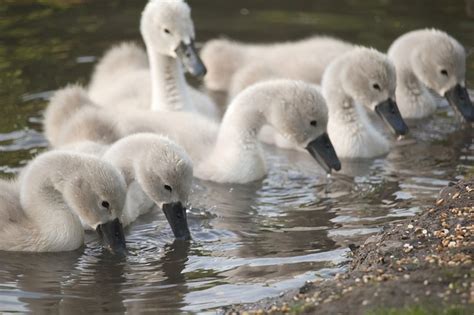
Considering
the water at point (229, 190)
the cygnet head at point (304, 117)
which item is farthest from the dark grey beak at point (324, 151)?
the water at point (229, 190)

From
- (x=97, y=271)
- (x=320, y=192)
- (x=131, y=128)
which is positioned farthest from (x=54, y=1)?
(x=97, y=271)

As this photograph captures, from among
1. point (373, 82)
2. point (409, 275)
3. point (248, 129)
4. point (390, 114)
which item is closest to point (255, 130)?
point (248, 129)

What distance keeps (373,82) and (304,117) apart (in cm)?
114

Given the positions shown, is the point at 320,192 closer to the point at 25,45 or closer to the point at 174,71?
the point at 174,71

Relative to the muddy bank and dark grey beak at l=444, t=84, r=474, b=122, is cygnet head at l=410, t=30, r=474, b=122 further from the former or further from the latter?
the muddy bank

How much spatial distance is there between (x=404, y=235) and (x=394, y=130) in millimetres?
3528

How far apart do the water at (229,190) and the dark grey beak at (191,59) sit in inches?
39.3

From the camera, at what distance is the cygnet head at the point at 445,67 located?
1204 cm

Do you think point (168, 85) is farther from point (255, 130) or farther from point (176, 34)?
point (255, 130)

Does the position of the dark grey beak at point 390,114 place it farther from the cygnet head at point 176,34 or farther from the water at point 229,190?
the cygnet head at point 176,34

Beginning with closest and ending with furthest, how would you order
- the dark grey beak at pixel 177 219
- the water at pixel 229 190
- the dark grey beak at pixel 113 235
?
1. the water at pixel 229 190
2. the dark grey beak at pixel 113 235
3. the dark grey beak at pixel 177 219

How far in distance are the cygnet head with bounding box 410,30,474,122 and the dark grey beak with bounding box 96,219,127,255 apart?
A: 4.46 meters

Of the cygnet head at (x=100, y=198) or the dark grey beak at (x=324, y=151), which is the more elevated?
the cygnet head at (x=100, y=198)

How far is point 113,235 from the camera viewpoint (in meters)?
8.70
